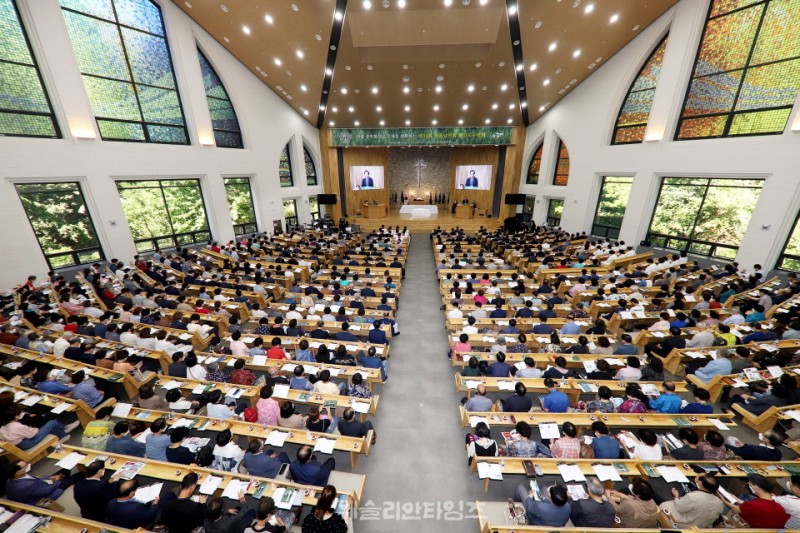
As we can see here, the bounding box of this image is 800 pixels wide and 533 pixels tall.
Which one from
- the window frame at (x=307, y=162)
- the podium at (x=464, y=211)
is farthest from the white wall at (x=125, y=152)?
the podium at (x=464, y=211)

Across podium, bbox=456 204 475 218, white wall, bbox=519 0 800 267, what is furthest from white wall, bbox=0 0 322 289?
white wall, bbox=519 0 800 267

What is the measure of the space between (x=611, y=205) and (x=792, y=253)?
696 centimetres

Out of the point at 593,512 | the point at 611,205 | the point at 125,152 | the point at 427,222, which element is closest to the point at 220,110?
the point at 125,152

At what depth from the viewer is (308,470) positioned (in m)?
3.97

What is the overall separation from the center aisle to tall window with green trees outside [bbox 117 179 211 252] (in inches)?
502

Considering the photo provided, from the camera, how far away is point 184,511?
10.9 feet

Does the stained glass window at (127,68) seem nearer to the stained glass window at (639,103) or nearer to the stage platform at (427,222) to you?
the stage platform at (427,222)

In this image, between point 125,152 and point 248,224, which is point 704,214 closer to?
point 248,224

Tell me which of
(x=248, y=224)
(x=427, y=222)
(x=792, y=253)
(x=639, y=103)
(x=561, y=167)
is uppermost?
(x=639, y=103)

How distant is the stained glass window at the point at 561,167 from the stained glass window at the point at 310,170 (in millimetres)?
17959

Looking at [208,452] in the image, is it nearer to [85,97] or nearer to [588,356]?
[588,356]

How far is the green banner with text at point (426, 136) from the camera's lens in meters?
22.6

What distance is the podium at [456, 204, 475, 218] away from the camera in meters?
25.4

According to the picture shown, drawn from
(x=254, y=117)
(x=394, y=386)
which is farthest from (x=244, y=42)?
(x=394, y=386)
